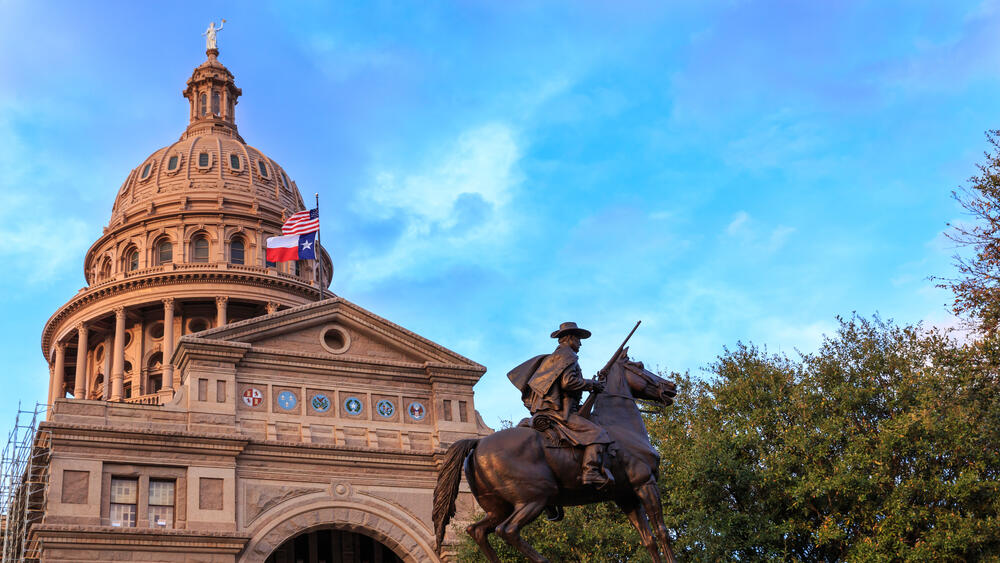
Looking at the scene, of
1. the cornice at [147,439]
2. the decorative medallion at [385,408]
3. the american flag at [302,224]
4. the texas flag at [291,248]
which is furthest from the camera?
the american flag at [302,224]

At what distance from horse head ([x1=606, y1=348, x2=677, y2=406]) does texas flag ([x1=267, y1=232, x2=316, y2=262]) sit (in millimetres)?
37765

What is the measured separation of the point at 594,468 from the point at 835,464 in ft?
56.7

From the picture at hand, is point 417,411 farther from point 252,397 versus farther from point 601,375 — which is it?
point 601,375

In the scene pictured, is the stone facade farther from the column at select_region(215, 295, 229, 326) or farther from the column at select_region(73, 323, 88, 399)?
the column at select_region(73, 323, 88, 399)

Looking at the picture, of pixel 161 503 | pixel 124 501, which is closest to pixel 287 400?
pixel 161 503

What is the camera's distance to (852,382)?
3281 centimetres

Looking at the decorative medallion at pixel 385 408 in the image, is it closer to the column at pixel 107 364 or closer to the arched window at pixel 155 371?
the column at pixel 107 364

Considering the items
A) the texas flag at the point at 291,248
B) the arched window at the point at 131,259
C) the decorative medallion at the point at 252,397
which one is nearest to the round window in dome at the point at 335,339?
the decorative medallion at the point at 252,397

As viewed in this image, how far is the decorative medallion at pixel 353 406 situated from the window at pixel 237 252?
83.4 feet

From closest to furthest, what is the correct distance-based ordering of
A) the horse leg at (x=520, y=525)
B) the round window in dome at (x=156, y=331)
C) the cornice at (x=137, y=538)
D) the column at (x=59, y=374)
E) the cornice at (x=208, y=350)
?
the horse leg at (x=520, y=525) < the cornice at (x=137, y=538) < the cornice at (x=208, y=350) < the round window in dome at (x=156, y=331) < the column at (x=59, y=374)

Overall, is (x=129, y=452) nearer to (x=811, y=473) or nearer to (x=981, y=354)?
(x=811, y=473)

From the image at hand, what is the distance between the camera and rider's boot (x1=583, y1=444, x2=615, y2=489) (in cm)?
1456

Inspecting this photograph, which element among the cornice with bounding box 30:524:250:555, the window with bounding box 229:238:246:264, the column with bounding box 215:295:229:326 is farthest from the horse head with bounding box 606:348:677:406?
the window with bounding box 229:238:246:264

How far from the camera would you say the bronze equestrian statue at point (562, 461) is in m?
14.7
